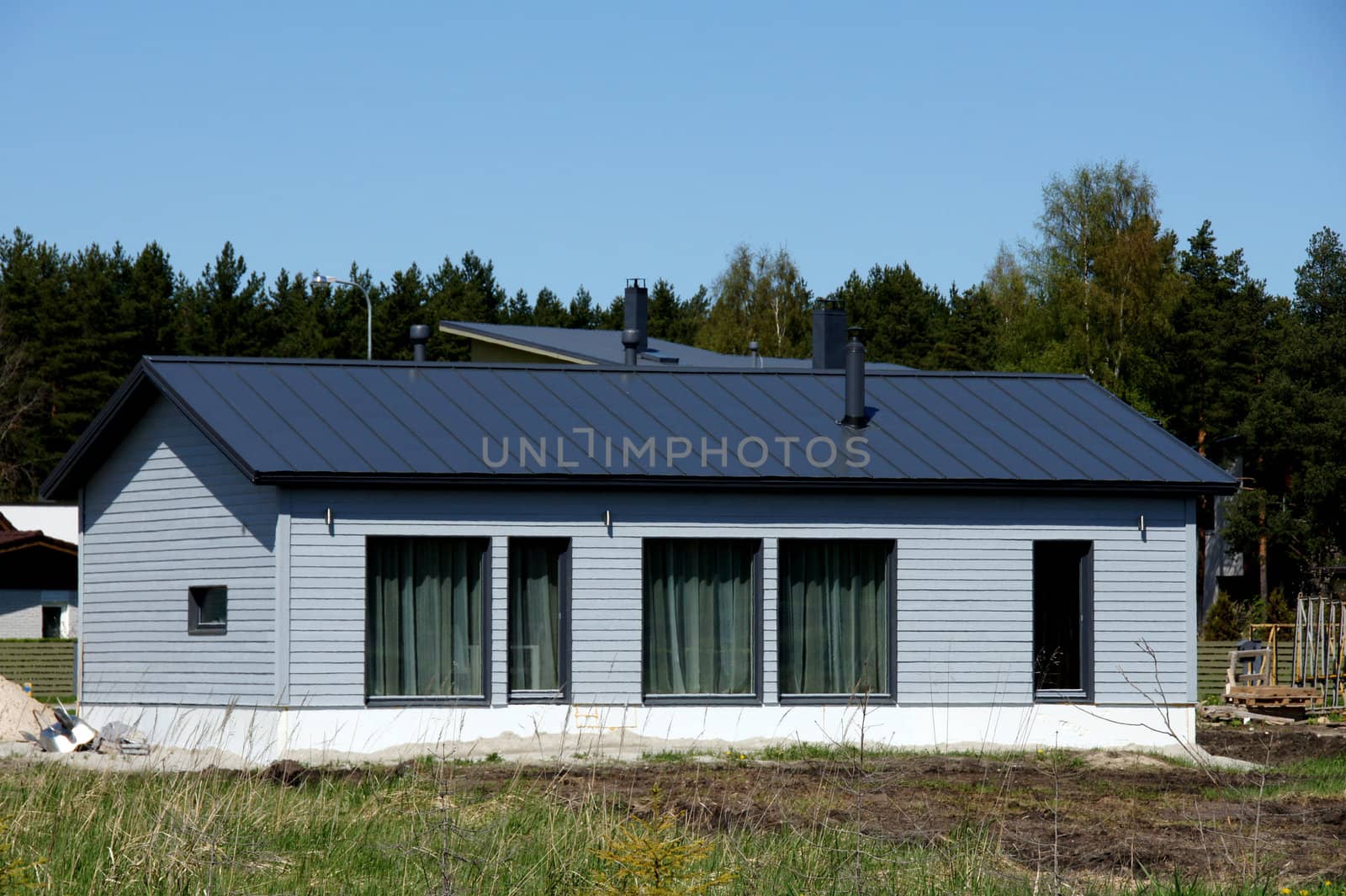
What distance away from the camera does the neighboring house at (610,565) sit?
16438mm

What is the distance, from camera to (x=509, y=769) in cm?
1447

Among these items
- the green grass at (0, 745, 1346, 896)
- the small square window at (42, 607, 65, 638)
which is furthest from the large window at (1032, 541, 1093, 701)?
the small square window at (42, 607, 65, 638)

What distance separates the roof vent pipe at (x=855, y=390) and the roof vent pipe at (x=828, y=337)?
434 centimetres

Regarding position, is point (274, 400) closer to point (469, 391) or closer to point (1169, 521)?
point (469, 391)

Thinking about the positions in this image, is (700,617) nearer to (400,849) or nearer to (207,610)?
(207,610)

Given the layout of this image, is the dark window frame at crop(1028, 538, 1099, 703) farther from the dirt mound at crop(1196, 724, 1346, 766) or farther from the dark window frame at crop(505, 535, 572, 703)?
the dark window frame at crop(505, 535, 572, 703)

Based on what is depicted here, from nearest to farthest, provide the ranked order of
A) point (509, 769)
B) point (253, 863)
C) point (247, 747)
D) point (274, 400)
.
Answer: point (253, 863), point (509, 769), point (247, 747), point (274, 400)

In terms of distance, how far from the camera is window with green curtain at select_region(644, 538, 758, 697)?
56.6 ft

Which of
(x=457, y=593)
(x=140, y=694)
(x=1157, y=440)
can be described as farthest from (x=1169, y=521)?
(x=140, y=694)

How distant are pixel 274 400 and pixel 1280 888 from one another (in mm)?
11941

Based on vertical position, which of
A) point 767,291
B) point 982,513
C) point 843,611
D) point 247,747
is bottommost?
point 247,747

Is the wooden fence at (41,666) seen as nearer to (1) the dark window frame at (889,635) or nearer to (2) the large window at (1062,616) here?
(1) the dark window frame at (889,635)

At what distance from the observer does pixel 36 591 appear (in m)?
38.0

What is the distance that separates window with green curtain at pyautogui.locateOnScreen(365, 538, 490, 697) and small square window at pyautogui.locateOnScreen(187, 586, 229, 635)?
1675 millimetres
